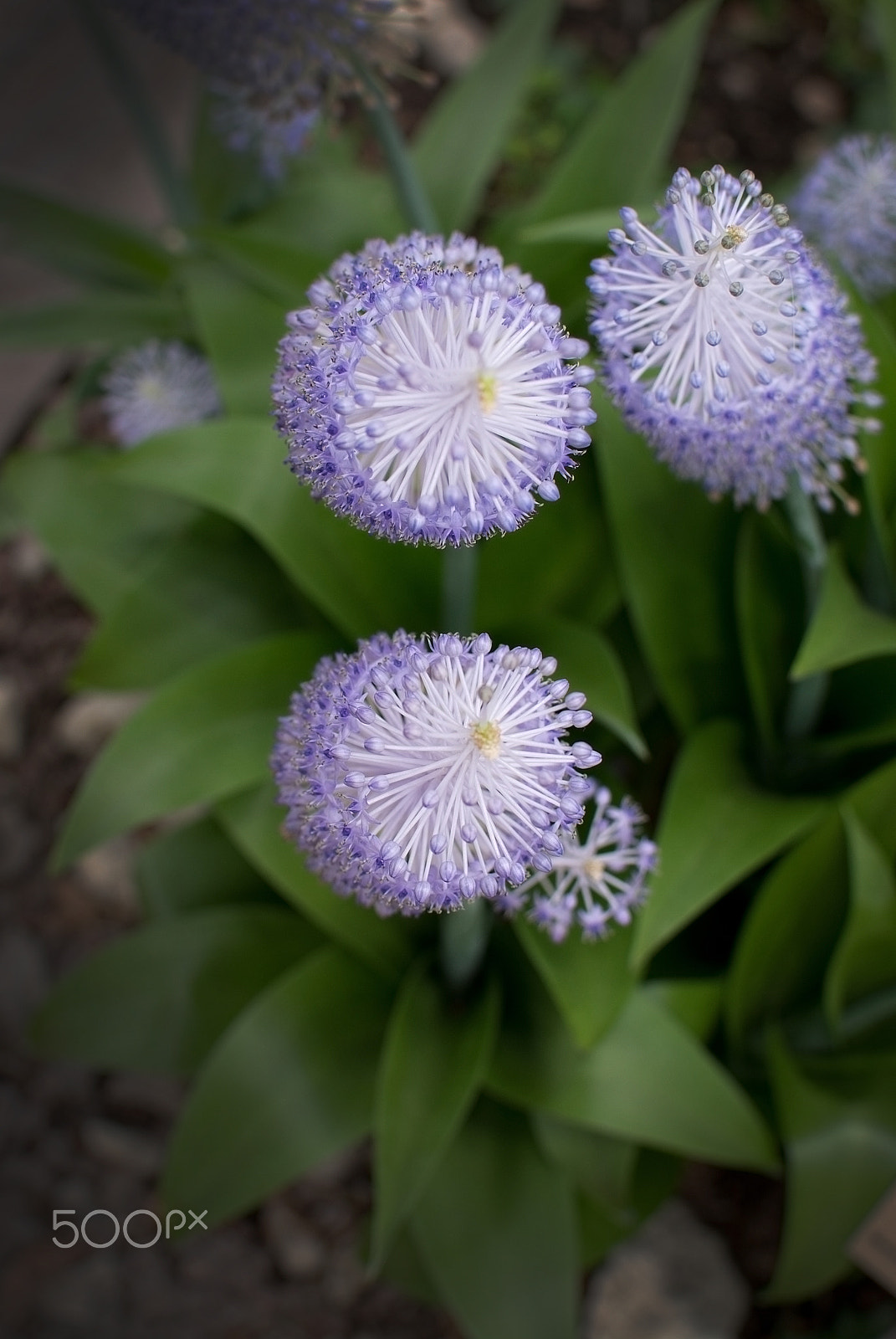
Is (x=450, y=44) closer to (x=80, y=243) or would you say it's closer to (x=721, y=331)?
(x=80, y=243)

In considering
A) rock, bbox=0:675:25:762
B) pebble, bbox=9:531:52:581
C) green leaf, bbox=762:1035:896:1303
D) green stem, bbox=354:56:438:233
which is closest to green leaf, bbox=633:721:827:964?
green leaf, bbox=762:1035:896:1303

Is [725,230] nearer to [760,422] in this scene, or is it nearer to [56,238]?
[760,422]

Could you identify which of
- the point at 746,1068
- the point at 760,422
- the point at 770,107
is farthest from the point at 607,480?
the point at 770,107

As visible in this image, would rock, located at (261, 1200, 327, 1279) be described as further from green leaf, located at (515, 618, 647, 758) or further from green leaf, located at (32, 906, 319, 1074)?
green leaf, located at (515, 618, 647, 758)

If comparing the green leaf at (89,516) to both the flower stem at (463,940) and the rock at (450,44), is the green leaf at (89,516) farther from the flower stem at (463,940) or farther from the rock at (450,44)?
the rock at (450,44)

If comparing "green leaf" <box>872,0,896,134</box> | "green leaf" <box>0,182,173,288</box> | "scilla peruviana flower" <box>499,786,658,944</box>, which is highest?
"green leaf" <box>872,0,896,134</box>

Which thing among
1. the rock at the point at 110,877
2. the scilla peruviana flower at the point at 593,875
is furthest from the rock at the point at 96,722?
the scilla peruviana flower at the point at 593,875

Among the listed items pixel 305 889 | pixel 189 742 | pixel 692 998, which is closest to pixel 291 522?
pixel 189 742
